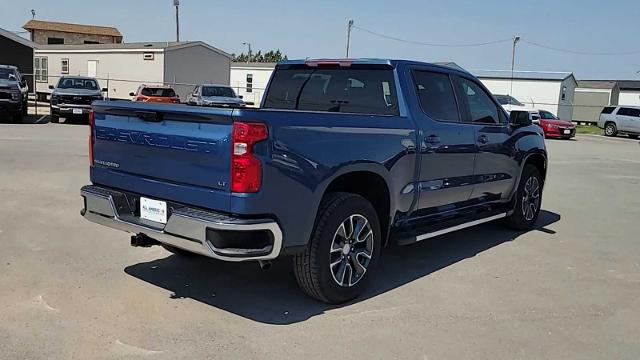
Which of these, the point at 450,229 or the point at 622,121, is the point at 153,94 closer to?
the point at 450,229

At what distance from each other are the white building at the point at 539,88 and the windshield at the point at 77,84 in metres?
31.9

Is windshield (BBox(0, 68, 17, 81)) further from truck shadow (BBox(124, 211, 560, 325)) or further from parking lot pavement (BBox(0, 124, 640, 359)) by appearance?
truck shadow (BBox(124, 211, 560, 325))

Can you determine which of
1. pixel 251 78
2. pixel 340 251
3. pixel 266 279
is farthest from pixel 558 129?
pixel 340 251

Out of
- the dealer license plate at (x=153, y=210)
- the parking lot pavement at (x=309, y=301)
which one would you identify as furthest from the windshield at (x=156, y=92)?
the dealer license plate at (x=153, y=210)

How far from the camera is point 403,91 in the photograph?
5336 mm

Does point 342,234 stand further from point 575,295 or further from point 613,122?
point 613,122

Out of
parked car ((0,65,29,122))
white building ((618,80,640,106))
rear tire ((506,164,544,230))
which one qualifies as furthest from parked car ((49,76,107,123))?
white building ((618,80,640,106))

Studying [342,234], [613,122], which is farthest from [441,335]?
[613,122]

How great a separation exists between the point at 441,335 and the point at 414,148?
66.2 inches

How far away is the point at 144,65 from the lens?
33.5 metres

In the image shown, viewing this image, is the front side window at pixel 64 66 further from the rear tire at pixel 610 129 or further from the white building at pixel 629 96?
the white building at pixel 629 96

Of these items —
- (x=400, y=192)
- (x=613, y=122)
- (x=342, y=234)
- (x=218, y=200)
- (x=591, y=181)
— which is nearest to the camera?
(x=218, y=200)

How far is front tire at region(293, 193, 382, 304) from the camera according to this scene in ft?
14.5

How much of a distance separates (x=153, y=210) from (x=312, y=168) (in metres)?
1.20
